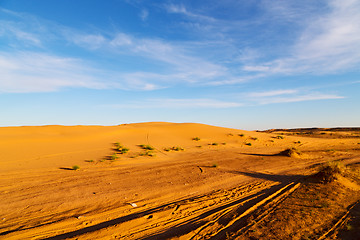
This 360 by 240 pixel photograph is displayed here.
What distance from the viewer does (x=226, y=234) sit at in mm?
4637

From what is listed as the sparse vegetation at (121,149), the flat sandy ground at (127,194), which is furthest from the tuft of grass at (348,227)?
the sparse vegetation at (121,149)

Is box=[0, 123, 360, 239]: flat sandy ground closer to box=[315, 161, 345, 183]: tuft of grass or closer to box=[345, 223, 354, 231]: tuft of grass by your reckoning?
box=[315, 161, 345, 183]: tuft of grass

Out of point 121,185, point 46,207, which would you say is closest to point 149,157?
point 121,185

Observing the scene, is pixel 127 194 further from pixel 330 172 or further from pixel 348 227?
pixel 330 172

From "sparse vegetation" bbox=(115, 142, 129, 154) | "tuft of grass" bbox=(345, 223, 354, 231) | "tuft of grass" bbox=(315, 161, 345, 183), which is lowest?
"tuft of grass" bbox=(345, 223, 354, 231)

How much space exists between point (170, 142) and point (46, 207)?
1597 cm

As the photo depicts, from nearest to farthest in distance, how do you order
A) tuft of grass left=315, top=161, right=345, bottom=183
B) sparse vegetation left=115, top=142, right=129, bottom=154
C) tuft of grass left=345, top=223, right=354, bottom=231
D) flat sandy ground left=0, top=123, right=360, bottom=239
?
tuft of grass left=345, top=223, right=354, bottom=231
flat sandy ground left=0, top=123, right=360, bottom=239
tuft of grass left=315, top=161, right=345, bottom=183
sparse vegetation left=115, top=142, right=129, bottom=154

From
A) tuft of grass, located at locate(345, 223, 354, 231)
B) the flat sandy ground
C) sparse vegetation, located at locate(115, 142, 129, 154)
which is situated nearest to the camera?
tuft of grass, located at locate(345, 223, 354, 231)

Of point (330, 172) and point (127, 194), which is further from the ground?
point (330, 172)

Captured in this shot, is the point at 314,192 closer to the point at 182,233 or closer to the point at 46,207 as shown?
the point at 182,233

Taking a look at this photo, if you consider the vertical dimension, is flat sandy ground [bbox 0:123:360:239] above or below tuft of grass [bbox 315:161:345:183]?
below

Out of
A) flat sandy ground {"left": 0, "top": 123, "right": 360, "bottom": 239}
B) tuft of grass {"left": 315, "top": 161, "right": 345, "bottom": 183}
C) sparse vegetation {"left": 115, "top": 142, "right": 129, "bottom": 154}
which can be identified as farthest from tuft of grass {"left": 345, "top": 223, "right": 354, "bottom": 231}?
sparse vegetation {"left": 115, "top": 142, "right": 129, "bottom": 154}

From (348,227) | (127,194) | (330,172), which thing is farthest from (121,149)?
(348,227)

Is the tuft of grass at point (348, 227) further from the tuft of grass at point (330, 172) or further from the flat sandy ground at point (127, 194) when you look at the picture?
the tuft of grass at point (330, 172)
